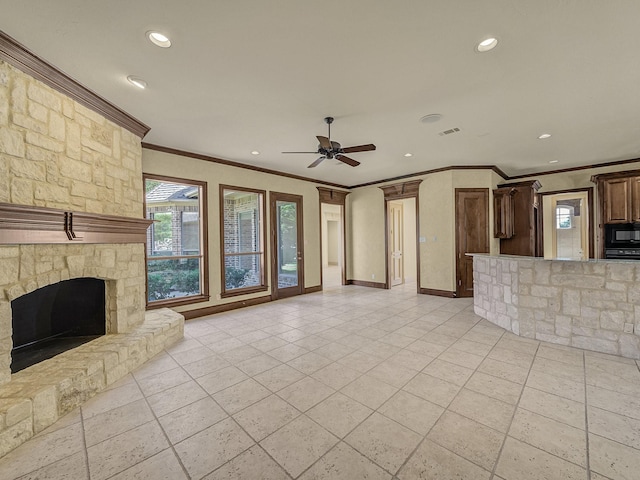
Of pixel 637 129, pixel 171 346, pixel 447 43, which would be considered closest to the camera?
pixel 447 43

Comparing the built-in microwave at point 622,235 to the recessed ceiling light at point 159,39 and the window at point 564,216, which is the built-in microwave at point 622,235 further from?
the recessed ceiling light at point 159,39

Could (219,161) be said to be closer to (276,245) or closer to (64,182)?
(276,245)

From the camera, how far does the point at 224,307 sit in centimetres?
506

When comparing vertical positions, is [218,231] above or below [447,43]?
below

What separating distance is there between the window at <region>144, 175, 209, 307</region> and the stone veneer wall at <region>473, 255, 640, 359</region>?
15.5 ft

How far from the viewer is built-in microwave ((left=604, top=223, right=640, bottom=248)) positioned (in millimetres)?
5141

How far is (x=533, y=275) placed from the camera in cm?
347

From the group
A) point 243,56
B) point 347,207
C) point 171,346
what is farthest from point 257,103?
point 347,207

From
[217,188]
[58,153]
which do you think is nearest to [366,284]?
[217,188]

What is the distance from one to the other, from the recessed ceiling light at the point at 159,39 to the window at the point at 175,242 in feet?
8.40

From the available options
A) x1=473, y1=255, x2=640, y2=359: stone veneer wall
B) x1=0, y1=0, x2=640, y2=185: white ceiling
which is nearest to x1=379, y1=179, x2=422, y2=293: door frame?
x1=0, y1=0, x2=640, y2=185: white ceiling

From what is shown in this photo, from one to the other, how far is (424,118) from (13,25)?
3782 mm

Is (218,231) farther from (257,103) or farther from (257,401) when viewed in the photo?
(257,401)

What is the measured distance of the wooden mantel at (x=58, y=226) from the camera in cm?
205
